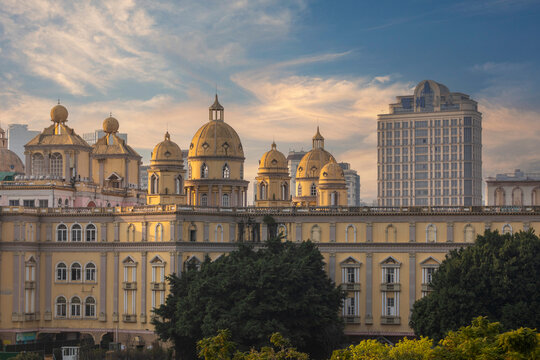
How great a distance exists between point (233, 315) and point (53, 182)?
1393 inches

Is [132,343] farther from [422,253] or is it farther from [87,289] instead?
A: [422,253]

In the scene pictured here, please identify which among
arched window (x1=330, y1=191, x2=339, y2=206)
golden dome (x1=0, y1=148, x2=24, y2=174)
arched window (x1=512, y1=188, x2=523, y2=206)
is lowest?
arched window (x1=330, y1=191, x2=339, y2=206)

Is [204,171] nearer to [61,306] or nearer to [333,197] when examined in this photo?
[61,306]

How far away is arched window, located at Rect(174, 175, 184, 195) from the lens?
126 meters

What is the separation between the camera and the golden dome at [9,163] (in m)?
133

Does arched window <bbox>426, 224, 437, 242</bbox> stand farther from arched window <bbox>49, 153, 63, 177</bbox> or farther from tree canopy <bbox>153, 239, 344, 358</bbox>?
arched window <bbox>49, 153, 63, 177</bbox>

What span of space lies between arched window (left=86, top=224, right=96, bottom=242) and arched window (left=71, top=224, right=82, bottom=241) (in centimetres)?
74

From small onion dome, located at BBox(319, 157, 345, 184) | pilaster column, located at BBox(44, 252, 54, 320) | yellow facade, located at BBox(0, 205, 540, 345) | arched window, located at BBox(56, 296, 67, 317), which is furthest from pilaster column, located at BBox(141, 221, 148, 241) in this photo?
small onion dome, located at BBox(319, 157, 345, 184)

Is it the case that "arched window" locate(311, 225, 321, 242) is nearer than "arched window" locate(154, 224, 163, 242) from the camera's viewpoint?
No

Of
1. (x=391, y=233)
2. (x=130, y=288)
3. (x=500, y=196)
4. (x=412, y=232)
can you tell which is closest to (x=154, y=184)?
(x=130, y=288)

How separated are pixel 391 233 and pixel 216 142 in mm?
25129

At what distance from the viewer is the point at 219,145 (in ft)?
429

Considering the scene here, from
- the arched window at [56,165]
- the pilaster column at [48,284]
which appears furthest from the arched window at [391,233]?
the arched window at [56,165]

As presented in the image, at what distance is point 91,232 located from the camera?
391 ft
